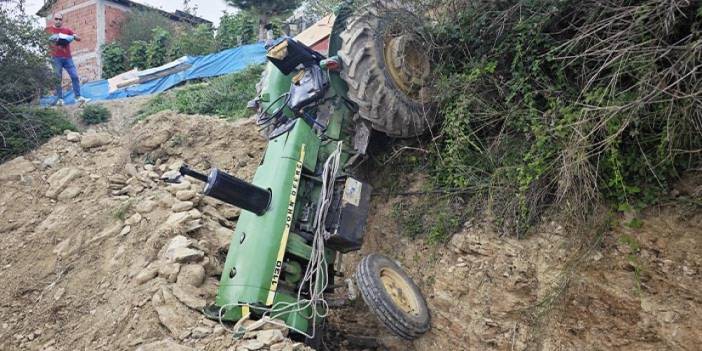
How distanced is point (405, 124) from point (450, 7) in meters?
1.02

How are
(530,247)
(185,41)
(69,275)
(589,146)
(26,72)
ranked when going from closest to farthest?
(589,146) → (530,247) → (69,275) → (26,72) → (185,41)

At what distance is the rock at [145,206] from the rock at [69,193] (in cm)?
117

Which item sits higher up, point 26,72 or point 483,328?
point 26,72

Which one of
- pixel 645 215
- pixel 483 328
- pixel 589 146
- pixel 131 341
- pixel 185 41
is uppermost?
pixel 185 41

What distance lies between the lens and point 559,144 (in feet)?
11.2

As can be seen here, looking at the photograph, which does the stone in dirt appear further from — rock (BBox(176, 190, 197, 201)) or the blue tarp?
the blue tarp

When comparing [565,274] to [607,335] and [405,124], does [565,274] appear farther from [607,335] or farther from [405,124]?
[405,124]

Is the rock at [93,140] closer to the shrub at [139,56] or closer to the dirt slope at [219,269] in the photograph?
the dirt slope at [219,269]

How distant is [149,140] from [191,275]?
3.10 metres

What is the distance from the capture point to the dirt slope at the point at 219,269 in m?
3.17

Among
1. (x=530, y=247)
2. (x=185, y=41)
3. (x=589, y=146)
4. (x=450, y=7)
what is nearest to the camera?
(x=589, y=146)

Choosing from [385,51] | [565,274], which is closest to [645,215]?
[565,274]

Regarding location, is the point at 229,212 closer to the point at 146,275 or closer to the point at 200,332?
the point at 146,275

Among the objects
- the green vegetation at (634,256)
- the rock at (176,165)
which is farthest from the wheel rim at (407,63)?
the rock at (176,165)
